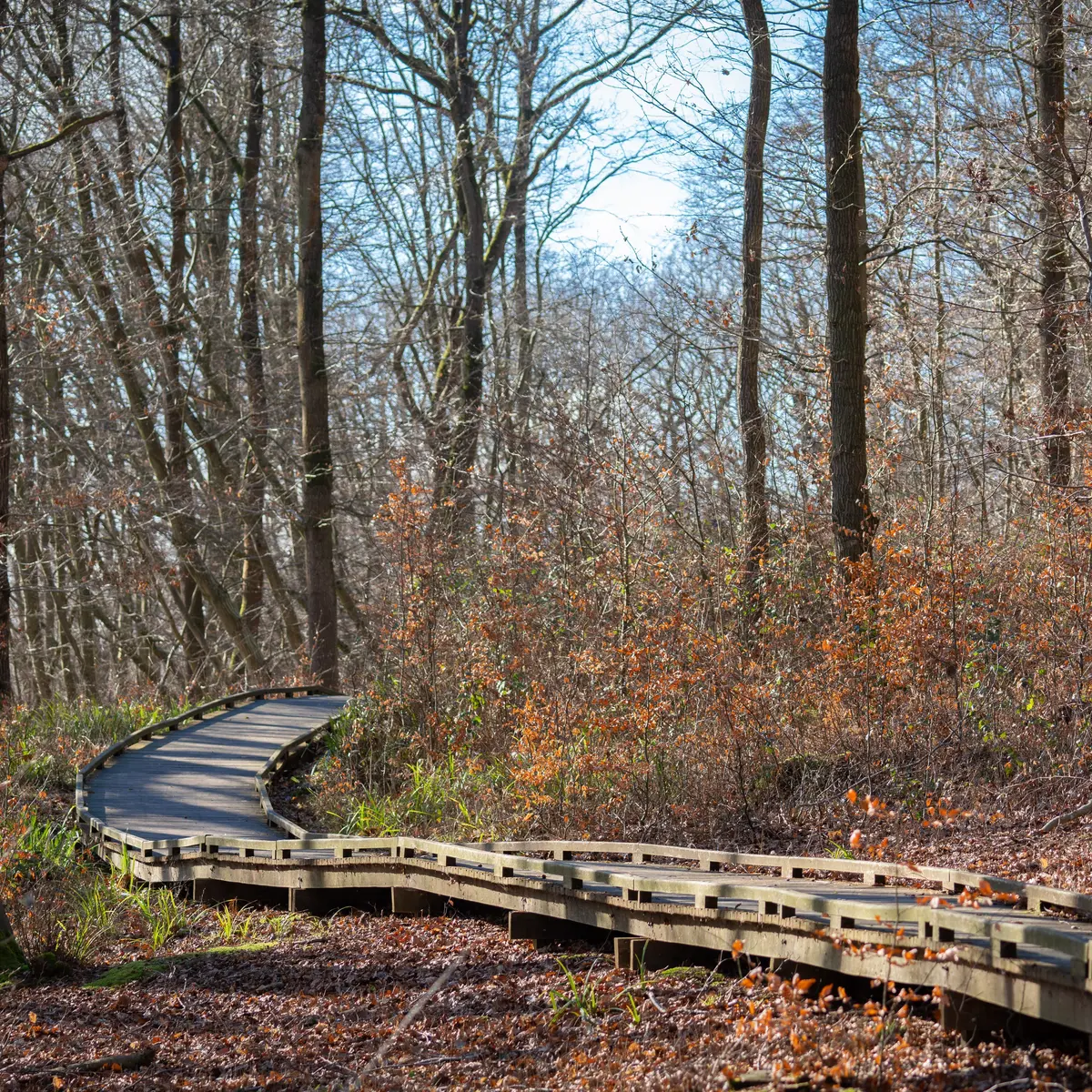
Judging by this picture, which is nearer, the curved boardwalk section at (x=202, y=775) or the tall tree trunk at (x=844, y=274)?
the curved boardwalk section at (x=202, y=775)

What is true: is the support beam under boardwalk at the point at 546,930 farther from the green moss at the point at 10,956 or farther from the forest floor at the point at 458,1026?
the green moss at the point at 10,956

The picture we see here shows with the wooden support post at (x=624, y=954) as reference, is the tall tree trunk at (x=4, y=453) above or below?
above

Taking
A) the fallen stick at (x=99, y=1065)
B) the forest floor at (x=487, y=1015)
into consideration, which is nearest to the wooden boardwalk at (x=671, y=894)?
the forest floor at (x=487, y=1015)

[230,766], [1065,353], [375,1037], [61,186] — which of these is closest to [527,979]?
[375,1037]

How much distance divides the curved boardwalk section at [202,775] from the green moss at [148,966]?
213 cm

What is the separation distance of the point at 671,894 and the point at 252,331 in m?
17.9

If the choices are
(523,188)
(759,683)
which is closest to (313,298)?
(523,188)

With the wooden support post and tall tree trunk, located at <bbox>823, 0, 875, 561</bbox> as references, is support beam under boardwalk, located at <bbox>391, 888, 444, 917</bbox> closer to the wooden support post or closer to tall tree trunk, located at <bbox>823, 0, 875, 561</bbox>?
the wooden support post

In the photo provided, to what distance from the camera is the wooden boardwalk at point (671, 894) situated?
4.76m

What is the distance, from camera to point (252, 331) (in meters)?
22.3

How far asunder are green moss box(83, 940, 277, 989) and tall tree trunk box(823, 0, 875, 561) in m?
6.57

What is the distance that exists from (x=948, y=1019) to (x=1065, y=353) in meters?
10.4

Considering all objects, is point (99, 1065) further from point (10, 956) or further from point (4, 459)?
point (4, 459)

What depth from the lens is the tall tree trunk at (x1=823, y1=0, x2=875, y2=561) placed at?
1184cm
